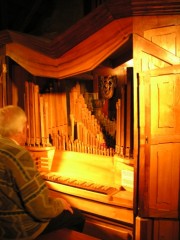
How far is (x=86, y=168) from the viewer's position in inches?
129

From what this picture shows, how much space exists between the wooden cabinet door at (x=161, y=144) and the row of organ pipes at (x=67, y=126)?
0.46 meters

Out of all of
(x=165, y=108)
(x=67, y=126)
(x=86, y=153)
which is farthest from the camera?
(x=67, y=126)

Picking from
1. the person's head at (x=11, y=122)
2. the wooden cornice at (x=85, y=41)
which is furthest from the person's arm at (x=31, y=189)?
the wooden cornice at (x=85, y=41)

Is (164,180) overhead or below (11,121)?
below

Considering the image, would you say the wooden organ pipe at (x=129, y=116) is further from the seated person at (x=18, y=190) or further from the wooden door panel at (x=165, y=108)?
the seated person at (x=18, y=190)

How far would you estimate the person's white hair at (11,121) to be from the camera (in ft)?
6.89

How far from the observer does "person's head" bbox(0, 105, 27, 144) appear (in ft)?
6.89

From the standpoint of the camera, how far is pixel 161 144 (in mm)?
2342

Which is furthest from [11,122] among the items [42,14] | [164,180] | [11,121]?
[42,14]

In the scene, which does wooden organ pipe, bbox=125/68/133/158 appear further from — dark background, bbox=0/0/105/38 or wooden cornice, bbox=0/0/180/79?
dark background, bbox=0/0/105/38

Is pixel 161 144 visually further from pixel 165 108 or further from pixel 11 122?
pixel 11 122

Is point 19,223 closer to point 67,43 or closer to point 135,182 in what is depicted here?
point 135,182

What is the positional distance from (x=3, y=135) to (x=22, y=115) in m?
0.20

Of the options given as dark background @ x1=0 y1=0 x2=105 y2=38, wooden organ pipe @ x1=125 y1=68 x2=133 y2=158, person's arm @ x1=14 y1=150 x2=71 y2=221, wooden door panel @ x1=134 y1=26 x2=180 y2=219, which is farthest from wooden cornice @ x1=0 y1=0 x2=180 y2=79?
dark background @ x1=0 y1=0 x2=105 y2=38
